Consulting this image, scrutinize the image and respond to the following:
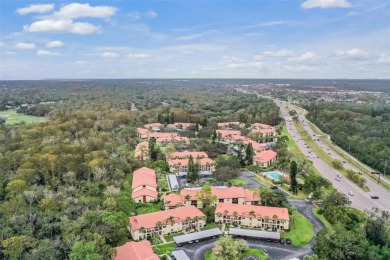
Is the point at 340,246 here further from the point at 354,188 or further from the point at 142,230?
the point at 354,188

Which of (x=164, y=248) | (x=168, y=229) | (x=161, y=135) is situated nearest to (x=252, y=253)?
(x=164, y=248)

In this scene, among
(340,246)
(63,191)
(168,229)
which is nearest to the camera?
(340,246)

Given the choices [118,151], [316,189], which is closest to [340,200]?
[316,189]

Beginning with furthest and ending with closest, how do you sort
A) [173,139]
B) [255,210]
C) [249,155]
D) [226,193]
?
1. [173,139]
2. [249,155]
3. [226,193]
4. [255,210]

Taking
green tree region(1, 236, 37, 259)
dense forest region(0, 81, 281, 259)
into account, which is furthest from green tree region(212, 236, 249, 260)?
green tree region(1, 236, 37, 259)

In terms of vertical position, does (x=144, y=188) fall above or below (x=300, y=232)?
above

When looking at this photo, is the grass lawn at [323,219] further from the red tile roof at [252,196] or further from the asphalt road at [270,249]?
the red tile roof at [252,196]

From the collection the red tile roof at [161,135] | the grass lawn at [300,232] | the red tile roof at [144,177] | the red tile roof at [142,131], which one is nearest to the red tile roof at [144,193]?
the red tile roof at [144,177]
